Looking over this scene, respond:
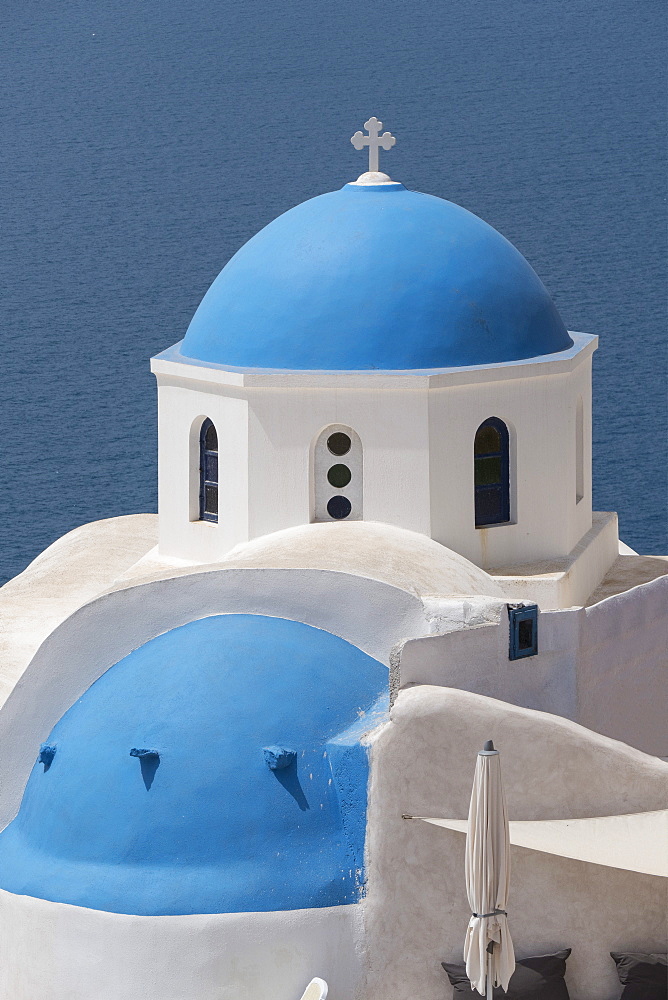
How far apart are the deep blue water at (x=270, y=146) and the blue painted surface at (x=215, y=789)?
2483cm

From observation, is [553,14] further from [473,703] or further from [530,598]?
[473,703]

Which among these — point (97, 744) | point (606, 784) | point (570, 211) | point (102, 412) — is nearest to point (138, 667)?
point (97, 744)

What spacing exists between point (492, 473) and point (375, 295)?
74.8 inches

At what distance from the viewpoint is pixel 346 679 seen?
1340 centimetres

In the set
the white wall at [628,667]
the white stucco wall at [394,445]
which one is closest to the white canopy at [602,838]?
the white wall at [628,667]

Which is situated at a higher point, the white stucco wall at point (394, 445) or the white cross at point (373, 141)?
the white cross at point (373, 141)

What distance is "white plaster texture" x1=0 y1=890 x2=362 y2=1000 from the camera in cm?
1256

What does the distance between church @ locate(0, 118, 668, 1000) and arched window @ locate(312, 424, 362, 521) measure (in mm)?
20

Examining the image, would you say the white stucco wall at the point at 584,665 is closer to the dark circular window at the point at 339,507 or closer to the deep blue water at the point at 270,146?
the dark circular window at the point at 339,507

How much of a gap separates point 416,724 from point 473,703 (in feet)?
1.41

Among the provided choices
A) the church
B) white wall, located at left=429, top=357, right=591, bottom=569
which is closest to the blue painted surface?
the church

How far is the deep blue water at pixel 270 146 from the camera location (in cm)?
3903

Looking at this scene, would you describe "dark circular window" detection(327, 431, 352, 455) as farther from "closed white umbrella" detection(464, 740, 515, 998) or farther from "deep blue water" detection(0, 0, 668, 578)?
"deep blue water" detection(0, 0, 668, 578)

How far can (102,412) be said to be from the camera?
37781 mm
